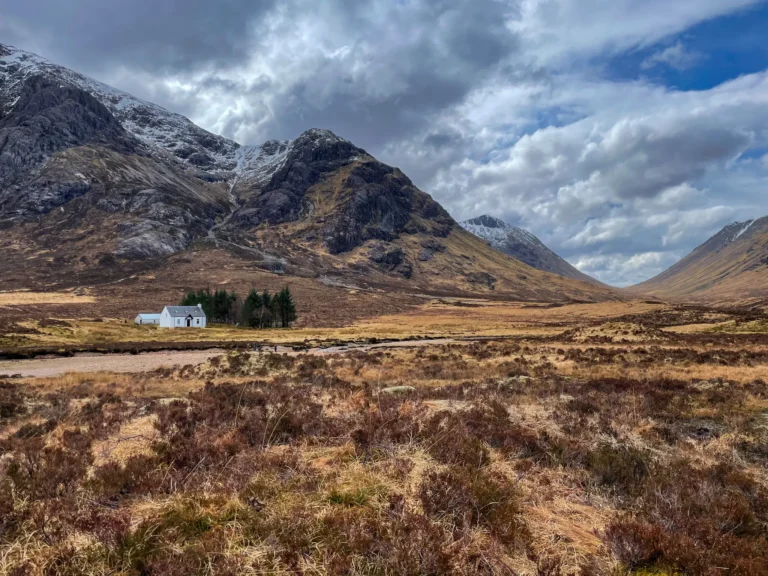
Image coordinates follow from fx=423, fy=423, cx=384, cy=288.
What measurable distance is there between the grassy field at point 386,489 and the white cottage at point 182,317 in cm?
8393

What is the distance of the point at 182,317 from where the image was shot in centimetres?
9250

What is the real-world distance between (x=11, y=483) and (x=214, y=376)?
74.7ft

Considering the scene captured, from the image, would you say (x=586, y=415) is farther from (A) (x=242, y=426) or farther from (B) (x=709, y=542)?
(A) (x=242, y=426)

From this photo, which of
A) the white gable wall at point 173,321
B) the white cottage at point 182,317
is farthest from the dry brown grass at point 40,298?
the white cottage at point 182,317

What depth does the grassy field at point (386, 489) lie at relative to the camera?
4660 millimetres

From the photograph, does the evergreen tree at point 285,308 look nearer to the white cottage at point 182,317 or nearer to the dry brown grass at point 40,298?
the white cottage at point 182,317

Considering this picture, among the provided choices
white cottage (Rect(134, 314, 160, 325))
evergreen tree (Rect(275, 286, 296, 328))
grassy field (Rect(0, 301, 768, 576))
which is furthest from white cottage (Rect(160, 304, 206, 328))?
grassy field (Rect(0, 301, 768, 576))

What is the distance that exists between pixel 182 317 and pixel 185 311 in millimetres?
2085

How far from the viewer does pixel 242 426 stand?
974 centimetres

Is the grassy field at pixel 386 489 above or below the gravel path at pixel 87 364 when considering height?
above

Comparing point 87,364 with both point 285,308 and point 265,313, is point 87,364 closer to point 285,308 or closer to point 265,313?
point 265,313

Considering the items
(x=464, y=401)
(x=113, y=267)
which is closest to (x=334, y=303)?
(x=113, y=267)

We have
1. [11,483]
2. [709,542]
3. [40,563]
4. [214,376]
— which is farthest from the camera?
[214,376]

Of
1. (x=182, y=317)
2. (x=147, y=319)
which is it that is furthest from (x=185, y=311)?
(x=147, y=319)
